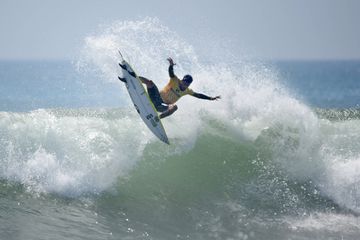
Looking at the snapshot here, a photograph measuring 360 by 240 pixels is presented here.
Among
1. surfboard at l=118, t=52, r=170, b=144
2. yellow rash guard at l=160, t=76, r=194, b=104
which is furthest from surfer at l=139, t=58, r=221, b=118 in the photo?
surfboard at l=118, t=52, r=170, b=144

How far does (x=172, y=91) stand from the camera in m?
12.2

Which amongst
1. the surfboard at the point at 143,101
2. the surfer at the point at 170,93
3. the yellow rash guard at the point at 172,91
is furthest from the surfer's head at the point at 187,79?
the surfboard at the point at 143,101

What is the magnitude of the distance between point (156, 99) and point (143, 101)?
0.31m

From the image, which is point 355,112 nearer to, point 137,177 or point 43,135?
point 137,177

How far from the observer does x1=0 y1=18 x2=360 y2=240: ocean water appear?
404 inches

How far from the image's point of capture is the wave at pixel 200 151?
1155cm

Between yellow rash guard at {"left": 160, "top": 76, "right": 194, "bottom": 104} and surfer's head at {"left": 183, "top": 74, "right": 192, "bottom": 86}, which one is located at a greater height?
surfer's head at {"left": 183, "top": 74, "right": 192, "bottom": 86}

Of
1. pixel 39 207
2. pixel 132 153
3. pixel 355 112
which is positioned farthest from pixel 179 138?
pixel 355 112

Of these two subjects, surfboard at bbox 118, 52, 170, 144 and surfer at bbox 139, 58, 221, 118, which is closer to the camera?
surfboard at bbox 118, 52, 170, 144

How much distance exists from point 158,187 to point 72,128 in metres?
2.41

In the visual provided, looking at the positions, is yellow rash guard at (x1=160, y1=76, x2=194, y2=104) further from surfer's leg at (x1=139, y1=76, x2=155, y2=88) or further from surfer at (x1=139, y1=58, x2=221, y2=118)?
surfer's leg at (x1=139, y1=76, x2=155, y2=88)

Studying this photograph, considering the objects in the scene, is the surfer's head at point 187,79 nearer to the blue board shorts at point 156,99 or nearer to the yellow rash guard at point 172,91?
the yellow rash guard at point 172,91

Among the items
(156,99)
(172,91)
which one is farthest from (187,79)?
(156,99)

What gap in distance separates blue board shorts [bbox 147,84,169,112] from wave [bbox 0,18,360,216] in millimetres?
915
